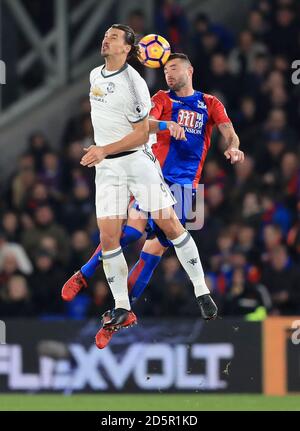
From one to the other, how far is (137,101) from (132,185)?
77cm

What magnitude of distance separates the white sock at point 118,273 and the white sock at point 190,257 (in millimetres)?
492

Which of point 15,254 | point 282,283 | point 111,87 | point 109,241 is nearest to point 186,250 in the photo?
point 109,241

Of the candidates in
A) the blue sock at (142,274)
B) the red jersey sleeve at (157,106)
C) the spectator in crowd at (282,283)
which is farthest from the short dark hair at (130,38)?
the spectator in crowd at (282,283)

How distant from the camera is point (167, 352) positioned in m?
18.5

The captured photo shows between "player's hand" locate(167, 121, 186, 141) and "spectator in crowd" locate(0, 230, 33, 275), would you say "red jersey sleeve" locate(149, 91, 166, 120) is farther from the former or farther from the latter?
"spectator in crowd" locate(0, 230, 33, 275)

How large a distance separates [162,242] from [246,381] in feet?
16.8

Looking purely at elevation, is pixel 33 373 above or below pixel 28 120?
below

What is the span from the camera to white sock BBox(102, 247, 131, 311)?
1339 cm

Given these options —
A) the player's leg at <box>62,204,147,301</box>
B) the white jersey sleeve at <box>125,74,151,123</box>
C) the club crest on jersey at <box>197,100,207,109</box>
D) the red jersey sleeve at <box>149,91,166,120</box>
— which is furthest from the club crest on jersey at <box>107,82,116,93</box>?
the player's leg at <box>62,204,147,301</box>

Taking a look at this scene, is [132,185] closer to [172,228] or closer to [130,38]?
[172,228]

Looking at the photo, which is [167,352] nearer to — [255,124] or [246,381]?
[246,381]

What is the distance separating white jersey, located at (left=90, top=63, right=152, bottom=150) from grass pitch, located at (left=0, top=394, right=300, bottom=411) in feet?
12.8

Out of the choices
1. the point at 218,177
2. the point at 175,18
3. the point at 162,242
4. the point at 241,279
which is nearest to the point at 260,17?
the point at 175,18

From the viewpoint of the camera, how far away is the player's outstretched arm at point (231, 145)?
12984mm
